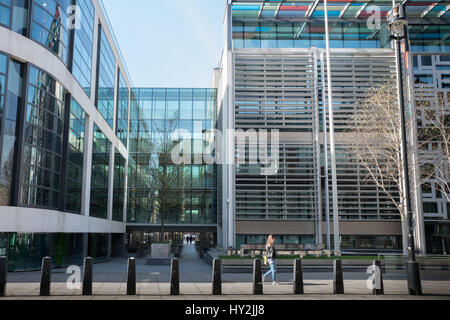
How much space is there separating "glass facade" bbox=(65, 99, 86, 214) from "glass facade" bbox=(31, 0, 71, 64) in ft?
10.4

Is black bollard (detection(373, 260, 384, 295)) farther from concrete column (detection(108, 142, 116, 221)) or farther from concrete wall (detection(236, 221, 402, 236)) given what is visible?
concrete column (detection(108, 142, 116, 221))

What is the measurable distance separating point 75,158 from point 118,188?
1263 centimetres

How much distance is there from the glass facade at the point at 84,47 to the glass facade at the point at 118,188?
10.6 metres

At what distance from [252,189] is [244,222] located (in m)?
2.42

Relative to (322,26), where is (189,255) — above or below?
below

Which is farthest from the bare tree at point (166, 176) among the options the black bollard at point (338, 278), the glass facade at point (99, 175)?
the black bollard at point (338, 278)

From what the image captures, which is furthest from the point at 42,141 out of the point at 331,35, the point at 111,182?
the point at 331,35

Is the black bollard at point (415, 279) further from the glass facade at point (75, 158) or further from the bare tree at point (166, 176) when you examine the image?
the bare tree at point (166, 176)

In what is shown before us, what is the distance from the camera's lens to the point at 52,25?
20391mm

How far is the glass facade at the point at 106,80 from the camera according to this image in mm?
29797

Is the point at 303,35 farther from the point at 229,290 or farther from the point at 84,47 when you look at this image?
the point at 229,290
